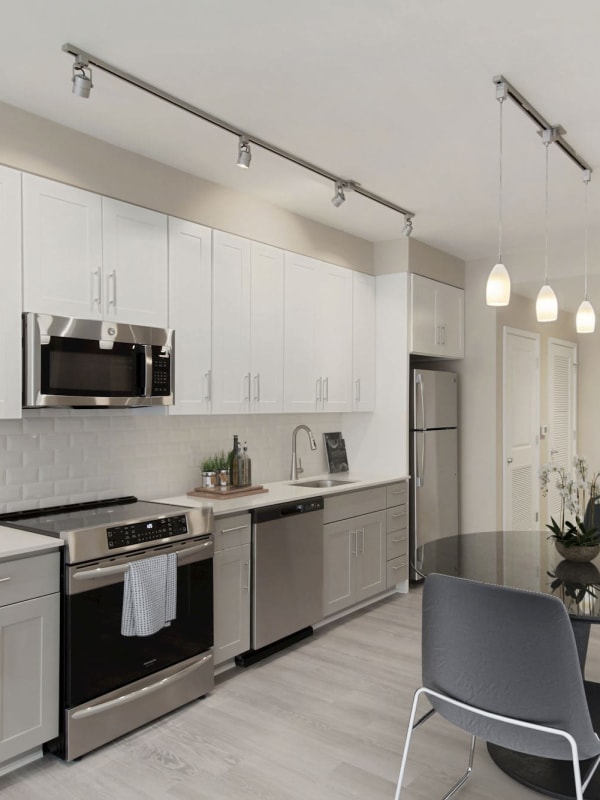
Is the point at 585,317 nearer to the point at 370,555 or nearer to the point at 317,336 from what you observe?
the point at 317,336

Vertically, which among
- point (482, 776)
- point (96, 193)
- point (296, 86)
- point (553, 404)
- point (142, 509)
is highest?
point (296, 86)

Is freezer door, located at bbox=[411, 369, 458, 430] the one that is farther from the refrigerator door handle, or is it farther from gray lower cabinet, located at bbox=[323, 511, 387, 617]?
gray lower cabinet, located at bbox=[323, 511, 387, 617]

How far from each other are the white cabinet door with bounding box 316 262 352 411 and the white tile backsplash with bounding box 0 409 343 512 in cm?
45

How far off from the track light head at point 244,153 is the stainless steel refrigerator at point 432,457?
8.23 feet

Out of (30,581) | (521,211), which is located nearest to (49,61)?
(30,581)

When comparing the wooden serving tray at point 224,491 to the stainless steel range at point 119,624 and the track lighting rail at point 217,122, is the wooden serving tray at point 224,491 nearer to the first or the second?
the stainless steel range at point 119,624

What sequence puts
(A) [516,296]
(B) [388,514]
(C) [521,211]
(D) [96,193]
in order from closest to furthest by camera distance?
(D) [96,193] < (C) [521,211] < (B) [388,514] < (A) [516,296]

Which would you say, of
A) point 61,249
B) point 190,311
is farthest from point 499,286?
point 61,249

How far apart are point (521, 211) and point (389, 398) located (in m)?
1.64

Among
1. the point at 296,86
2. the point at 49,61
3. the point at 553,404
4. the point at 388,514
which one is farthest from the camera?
the point at 553,404

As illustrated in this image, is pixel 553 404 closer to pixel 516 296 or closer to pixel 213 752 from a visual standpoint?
pixel 516 296

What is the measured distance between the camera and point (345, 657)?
381 centimetres

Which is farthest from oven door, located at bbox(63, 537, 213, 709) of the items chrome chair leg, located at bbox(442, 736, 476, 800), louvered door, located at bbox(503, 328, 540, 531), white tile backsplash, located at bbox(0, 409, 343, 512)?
louvered door, located at bbox(503, 328, 540, 531)

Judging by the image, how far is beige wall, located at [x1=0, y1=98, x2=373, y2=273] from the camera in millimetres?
2869
